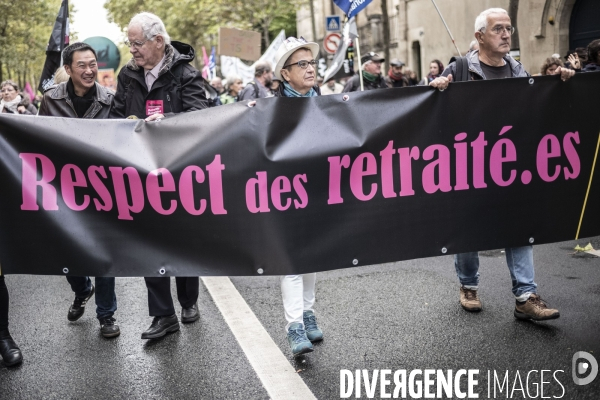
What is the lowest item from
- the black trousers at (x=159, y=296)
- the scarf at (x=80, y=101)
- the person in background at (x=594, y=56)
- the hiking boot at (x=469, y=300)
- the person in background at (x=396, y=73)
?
the hiking boot at (x=469, y=300)

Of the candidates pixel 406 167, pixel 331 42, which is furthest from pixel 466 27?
pixel 406 167

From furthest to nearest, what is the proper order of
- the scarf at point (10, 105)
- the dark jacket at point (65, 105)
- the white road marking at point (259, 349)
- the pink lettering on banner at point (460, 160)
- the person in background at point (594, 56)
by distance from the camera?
the scarf at point (10, 105), the person in background at point (594, 56), the dark jacket at point (65, 105), the pink lettering on banner at point (460, 160), the white road marking at point (259, 349)

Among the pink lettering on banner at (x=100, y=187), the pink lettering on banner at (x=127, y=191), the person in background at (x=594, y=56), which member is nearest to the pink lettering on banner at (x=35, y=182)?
the pink lettering on banner at (x=100, y=187)

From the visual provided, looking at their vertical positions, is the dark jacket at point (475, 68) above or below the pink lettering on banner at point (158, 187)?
above

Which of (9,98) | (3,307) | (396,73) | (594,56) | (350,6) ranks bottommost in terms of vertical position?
(3,307)

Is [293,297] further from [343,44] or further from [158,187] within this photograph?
[343,44]

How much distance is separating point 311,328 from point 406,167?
1.28 metres

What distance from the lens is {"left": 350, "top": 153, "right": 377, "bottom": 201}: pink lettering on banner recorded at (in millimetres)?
4582

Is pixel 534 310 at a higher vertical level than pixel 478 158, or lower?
lower

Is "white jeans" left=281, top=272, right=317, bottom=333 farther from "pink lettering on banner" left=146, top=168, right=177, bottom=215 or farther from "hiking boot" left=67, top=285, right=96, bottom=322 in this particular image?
"hiking boot" left=67, top=285, right=96, bottom=322

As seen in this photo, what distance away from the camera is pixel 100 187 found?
4.61 metres

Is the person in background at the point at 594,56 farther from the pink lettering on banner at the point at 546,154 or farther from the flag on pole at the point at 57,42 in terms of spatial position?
the flag on pole at the point at 57,42

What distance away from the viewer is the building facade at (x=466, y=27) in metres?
18.5

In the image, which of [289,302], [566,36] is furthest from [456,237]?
[566,36]
